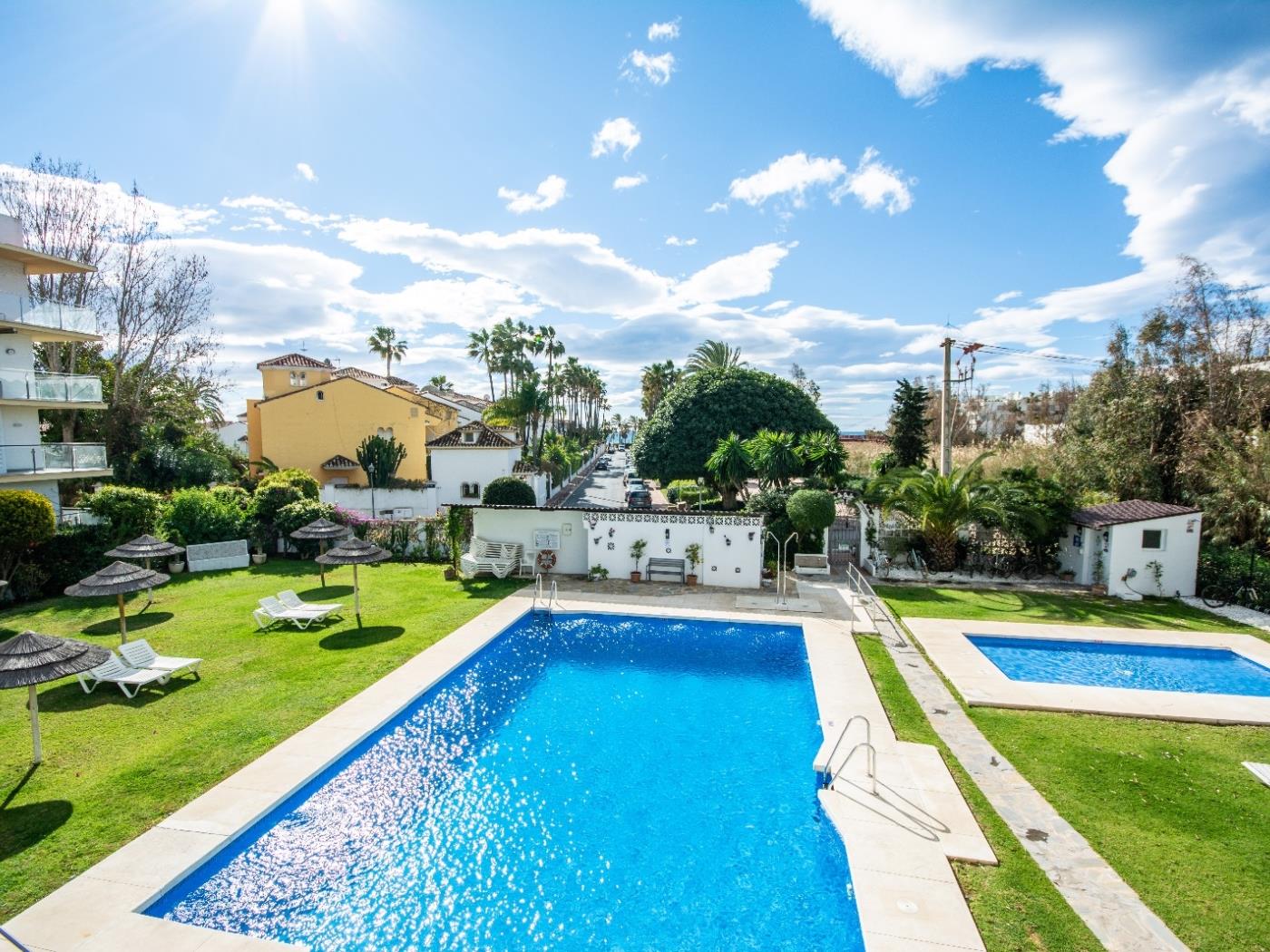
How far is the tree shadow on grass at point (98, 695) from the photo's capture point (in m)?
10.8

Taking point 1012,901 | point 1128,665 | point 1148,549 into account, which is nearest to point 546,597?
point 1012,901

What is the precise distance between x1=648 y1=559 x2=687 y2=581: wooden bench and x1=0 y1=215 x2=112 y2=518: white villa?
20.5 meters

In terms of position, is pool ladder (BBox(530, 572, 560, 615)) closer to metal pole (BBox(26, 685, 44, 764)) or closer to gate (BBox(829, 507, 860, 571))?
metal pole (BBox(26, 685, 44, 764))

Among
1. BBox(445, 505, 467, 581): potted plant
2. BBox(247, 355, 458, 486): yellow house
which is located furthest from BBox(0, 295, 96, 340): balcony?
BBox(247, 355, 458, 486): yellow house

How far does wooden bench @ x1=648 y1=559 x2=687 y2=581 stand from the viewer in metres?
19.9

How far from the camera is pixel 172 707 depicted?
35.2ft

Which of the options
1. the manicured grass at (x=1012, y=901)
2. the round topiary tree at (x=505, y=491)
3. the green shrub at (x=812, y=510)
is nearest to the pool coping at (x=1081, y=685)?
the manicured grass at (x=1012, y=901)

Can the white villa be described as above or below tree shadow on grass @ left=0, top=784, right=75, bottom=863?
above

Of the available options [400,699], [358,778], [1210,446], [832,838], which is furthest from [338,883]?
[1210,446]

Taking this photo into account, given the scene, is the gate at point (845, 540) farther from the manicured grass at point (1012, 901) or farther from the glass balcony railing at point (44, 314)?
the glass balcony railing at point (44, 314)

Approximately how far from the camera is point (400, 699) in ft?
36.1

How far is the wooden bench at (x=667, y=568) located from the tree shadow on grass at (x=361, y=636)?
8.28 metres

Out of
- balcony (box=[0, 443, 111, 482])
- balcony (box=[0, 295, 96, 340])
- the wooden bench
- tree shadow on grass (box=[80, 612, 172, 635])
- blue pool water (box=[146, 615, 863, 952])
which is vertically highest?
balcony (box=[0, 295, 96, 340])

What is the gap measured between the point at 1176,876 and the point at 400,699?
1142cm
